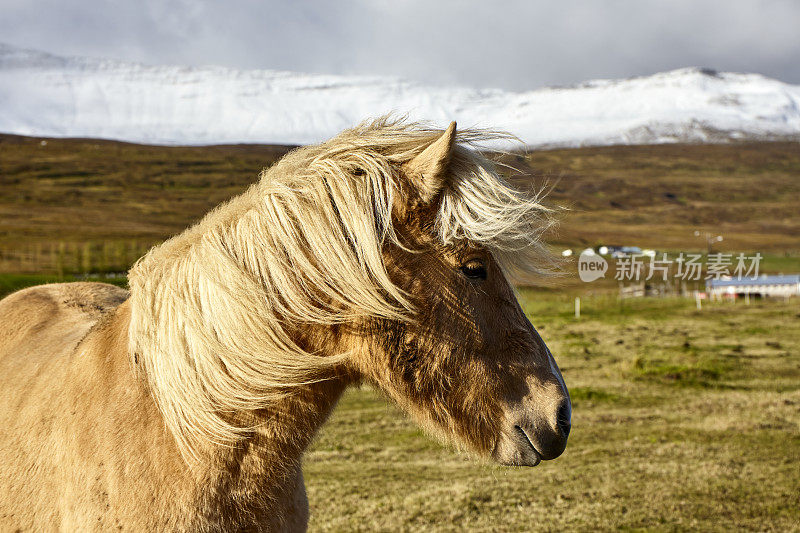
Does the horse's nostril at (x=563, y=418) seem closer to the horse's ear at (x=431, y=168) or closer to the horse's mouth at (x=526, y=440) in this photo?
the horse's mouth at (x=526, y=440)

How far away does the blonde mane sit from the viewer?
1.99 metres

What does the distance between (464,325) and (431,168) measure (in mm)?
537

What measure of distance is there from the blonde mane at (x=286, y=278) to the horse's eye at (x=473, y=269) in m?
0.07

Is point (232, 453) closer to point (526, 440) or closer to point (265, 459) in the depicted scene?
point (265, 459)

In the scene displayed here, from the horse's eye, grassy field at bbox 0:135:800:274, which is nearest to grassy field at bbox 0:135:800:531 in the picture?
the horse's eye

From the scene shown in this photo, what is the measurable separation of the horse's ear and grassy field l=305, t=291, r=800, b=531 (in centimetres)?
138

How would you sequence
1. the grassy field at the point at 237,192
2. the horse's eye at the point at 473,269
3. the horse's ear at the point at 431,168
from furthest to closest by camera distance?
1. the grassy field at the point at 237,192
2. the horse's eye at the point at 473,269
3. the horse's ear at the point at 431,168

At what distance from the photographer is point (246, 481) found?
81.8 inches

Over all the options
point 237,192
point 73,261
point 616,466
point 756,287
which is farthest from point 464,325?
point 237,192

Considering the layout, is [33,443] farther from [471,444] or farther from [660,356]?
[660,356]

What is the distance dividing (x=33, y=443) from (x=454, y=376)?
1.64 metres

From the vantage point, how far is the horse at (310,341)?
6.58 ft

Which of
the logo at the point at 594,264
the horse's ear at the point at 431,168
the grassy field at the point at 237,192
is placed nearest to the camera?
the horse's ear at the point at 431,168

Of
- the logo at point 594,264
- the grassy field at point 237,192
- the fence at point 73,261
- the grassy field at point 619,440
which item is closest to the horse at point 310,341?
the grassy field at point 619,440
